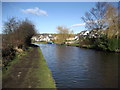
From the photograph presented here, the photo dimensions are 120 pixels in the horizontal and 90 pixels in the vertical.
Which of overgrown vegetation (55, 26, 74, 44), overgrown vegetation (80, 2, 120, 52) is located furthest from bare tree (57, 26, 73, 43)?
overgrown vegetation (80, 2, 120, 52)

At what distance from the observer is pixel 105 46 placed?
28.8 meters

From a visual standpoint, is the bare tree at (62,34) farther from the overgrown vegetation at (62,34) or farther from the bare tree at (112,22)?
the bare tree at (112,22)

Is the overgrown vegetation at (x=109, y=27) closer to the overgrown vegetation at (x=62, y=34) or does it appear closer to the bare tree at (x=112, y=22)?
the bare tree at (x=112, y=22)

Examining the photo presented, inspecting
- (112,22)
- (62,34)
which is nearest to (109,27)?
(112,22)

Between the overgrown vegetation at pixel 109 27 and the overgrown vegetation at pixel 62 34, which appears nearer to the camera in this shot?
the overgrown vegetation at pixel 109 27

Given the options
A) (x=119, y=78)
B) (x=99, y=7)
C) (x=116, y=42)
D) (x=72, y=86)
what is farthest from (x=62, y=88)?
(x=99, y=7)

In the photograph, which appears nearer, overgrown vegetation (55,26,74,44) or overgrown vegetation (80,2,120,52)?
overgrown vegetation (80,2,120,52)

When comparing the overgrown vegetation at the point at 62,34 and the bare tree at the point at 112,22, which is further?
the overgrown vegetation at the point at 62,34

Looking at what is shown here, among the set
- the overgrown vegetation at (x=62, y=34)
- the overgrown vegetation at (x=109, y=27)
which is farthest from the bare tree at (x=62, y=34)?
the overgrown vegetation at (x=109, y=27)

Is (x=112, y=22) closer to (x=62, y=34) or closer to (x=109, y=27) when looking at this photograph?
(x=109, y=27)

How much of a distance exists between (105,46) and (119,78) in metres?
20.9

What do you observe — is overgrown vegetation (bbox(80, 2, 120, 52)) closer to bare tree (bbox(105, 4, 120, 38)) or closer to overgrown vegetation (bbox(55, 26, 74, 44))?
bare tree (bbox(105, 4, 120, 38))

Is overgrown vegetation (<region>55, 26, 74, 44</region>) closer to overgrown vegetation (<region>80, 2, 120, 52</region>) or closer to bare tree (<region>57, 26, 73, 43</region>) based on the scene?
bare tree (<region>57, 26, 73, 43</region>)

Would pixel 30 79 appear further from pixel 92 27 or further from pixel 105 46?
pixel 92 27
